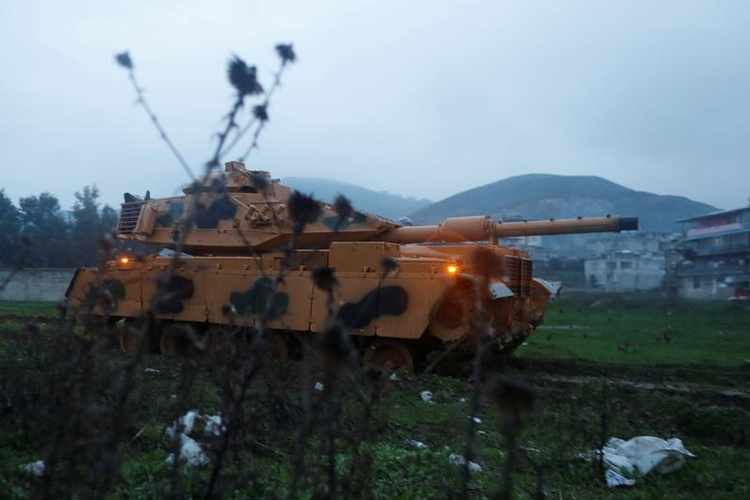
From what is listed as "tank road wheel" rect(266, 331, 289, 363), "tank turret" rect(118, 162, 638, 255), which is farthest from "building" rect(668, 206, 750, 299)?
"tank road wheel" rect(266, 331, 289, 363)

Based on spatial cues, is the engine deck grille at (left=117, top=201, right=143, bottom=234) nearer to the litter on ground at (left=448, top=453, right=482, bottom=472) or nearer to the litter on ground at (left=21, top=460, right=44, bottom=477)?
the litter on ground at (left=448, top=453, right=482, bottom=472)

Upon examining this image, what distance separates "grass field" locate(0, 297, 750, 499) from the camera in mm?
4641

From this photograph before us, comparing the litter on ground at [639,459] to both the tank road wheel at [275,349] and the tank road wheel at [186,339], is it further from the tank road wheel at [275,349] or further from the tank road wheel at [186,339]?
the tank road wheel at [186,339]

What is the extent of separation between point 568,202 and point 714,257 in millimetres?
76403

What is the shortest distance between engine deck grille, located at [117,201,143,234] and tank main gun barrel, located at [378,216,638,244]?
4.78m

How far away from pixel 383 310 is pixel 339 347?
9.66 m

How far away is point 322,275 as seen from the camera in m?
2.52

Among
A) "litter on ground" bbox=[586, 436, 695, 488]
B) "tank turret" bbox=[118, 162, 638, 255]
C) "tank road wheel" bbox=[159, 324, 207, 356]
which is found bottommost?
"litter on ground" bbox=[586, 436, 695, 488]

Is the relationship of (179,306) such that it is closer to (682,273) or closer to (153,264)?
(153,264)

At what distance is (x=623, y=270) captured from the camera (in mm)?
62000

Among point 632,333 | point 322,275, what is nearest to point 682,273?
point 632,333

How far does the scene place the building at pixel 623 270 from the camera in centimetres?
5881

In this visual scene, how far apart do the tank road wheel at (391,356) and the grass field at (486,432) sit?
0.60 metres

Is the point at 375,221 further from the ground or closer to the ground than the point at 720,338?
further from the ground
